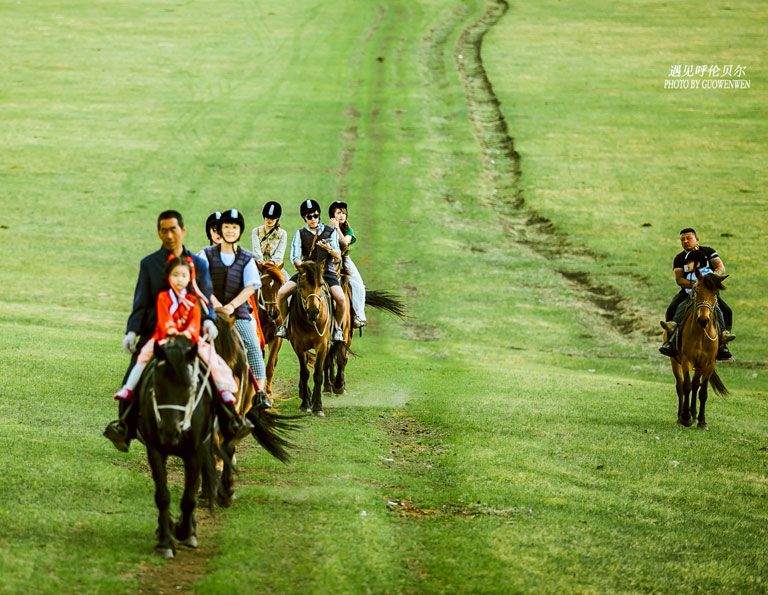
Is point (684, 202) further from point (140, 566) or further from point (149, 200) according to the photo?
point (140, 566)

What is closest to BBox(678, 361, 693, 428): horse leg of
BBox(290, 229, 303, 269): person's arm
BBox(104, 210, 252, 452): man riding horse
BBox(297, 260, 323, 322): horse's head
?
BBox(297, 260, 323, 322): horse's head

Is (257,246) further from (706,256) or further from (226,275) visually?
(706,256)

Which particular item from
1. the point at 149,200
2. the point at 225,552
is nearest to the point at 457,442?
the point at 225,552

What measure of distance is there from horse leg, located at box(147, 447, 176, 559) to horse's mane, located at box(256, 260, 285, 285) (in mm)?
7883

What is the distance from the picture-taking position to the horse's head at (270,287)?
675 inches

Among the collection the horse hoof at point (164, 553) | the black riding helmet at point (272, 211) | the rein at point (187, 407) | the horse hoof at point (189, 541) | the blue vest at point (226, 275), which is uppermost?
the black riding helmet at point (272, 211)

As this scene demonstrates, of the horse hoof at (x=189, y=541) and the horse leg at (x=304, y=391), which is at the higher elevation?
the horse leg at (x=304, y=391)

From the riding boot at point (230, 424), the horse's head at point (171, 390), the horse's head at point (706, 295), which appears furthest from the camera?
the horse's head at point (706, 295)

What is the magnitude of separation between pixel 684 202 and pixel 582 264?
987 centimetres

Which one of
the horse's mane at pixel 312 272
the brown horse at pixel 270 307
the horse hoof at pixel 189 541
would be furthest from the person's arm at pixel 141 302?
the brown horse at pixel 270 307

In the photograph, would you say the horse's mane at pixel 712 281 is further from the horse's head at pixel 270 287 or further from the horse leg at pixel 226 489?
the horse leg at pixel 226 489

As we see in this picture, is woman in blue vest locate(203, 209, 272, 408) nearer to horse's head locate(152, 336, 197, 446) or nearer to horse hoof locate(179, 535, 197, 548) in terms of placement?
horse's head locate(152, 336, 197, 446)

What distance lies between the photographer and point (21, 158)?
47.5m

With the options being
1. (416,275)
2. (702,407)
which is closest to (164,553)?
(702,407)
